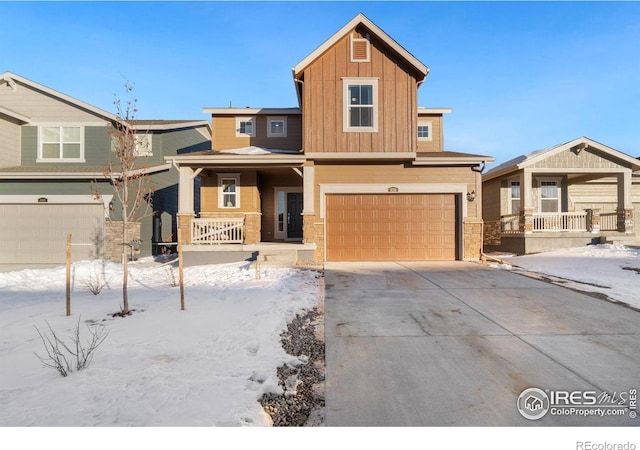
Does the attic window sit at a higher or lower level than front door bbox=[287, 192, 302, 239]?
higher

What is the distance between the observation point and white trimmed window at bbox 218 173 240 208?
531 inches

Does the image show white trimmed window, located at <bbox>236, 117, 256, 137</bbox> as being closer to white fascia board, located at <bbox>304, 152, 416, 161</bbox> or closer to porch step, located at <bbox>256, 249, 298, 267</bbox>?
white fascia board, located at <bbox>304, 152, 416, 161</bbox>

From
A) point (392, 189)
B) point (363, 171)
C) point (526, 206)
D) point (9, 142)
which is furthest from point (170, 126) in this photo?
point (526, 206)

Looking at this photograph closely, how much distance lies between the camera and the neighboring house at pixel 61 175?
42.2ft

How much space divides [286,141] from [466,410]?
13.2m

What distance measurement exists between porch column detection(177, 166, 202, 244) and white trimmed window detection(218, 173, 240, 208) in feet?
5.45

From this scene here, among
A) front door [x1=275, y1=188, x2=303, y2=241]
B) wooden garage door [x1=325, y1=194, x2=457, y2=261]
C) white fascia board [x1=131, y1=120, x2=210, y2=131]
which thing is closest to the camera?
wooden garage door [x1=325, y1=194, x2=457, y2=261]

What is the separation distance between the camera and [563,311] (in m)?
5.61

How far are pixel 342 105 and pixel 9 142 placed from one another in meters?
14.3

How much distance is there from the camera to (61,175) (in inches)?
504

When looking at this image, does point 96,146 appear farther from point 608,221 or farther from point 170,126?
point 608,221

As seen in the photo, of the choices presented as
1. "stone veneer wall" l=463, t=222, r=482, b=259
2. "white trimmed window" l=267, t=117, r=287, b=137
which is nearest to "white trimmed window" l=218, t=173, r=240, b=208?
"white trimmed window" l=267, t=117, r=287, b=137

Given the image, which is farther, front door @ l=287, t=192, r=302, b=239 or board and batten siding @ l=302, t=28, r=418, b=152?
front door @ l=287, t=192, r=302, b=239

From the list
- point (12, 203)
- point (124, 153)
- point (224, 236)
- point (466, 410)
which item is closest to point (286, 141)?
point (224, 236)
